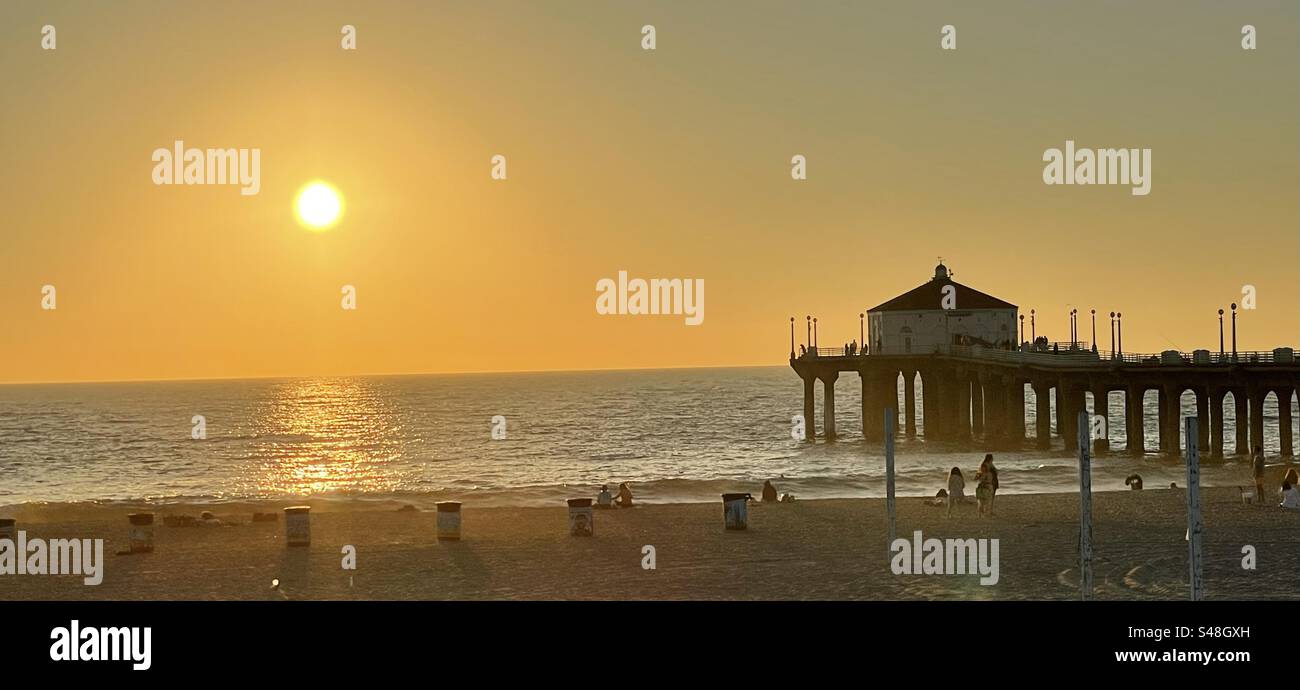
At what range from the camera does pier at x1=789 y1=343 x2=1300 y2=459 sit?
50812mm

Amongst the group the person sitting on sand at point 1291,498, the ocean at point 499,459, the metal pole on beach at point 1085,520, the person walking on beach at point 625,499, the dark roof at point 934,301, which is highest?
the dark roof at point 934,301

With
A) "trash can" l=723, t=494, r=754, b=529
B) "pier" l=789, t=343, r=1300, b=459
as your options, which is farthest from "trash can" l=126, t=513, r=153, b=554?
"pier" l=789, t=343, r=1300, b=459

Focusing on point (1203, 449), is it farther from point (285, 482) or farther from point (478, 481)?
point (285, 482)

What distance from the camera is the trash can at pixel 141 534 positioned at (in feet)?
80.4

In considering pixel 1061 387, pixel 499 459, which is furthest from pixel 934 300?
pixel 499 459

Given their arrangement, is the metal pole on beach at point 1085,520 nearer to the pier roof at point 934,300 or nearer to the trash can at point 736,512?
the trash can at point 736,512

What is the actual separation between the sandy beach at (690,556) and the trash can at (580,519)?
1.19ft

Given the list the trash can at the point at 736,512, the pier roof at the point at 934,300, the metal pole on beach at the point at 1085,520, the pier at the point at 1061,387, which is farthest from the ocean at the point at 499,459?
the metal pole on beach at the point at 1085,520

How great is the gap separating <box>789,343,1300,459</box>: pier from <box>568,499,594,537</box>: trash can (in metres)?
25.8

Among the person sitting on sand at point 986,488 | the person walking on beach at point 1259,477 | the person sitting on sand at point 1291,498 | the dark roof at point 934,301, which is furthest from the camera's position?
the dark roof at point 934,301

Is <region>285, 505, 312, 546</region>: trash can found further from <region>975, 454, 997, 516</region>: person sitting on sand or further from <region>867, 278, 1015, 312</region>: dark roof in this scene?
<region>867, 278, 1015, 312</region>: dark roof

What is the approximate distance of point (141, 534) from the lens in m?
24.6

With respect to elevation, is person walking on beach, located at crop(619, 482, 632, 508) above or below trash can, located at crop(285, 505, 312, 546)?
below

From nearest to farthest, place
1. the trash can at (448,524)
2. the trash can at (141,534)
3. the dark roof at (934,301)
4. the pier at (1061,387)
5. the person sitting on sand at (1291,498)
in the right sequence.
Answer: the trash can at (141,534)
the trash can at (448,524)
the person sitting on sand at (1291,498)
the pier at (1061,387)
the dark roof at (934,301)
